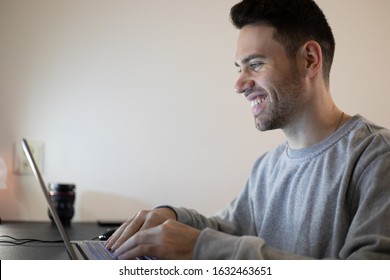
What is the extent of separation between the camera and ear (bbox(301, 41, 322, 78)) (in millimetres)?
877

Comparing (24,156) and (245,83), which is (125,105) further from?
(245,83)

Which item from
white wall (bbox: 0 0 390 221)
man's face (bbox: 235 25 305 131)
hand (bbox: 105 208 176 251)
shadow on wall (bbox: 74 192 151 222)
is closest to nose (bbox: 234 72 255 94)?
man's face (bbox: 235 25 305 131)

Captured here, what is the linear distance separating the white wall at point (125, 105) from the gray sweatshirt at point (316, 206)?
14.0 inches

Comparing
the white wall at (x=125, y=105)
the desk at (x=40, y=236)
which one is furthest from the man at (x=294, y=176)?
the white wall at (x=125, y=105)

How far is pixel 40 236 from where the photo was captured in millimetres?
961

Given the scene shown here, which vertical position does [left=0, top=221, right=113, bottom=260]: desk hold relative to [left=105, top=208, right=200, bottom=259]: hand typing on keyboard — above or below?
below

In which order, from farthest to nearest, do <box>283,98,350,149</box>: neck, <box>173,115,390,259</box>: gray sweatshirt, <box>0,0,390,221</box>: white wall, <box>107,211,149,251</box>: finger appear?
<box>0,0,390,221</box>: white wall
<box>283,98,350,149</box>: neck
<box>107,211,149,251</box>: finger
<box>173,115,390,259</box>: gray sweatshirt

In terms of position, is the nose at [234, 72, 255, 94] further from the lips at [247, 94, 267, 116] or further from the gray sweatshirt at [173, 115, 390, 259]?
the gray sweatshirt at [173, 115, 390, 259]

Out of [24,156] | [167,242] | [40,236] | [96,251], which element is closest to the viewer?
[167,242]

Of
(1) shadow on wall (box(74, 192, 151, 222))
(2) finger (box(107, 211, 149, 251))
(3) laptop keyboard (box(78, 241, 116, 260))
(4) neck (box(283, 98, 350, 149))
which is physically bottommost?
(1) shadow on wall (box(74, 192, 151, 222))

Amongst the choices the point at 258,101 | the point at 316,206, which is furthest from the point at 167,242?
the point at 258,101

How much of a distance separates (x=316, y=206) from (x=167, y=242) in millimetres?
274

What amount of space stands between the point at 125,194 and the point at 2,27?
1.87 ft

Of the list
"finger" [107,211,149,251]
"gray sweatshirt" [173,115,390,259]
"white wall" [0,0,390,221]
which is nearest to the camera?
"gray sweatshirt" [173,115,390,259]
